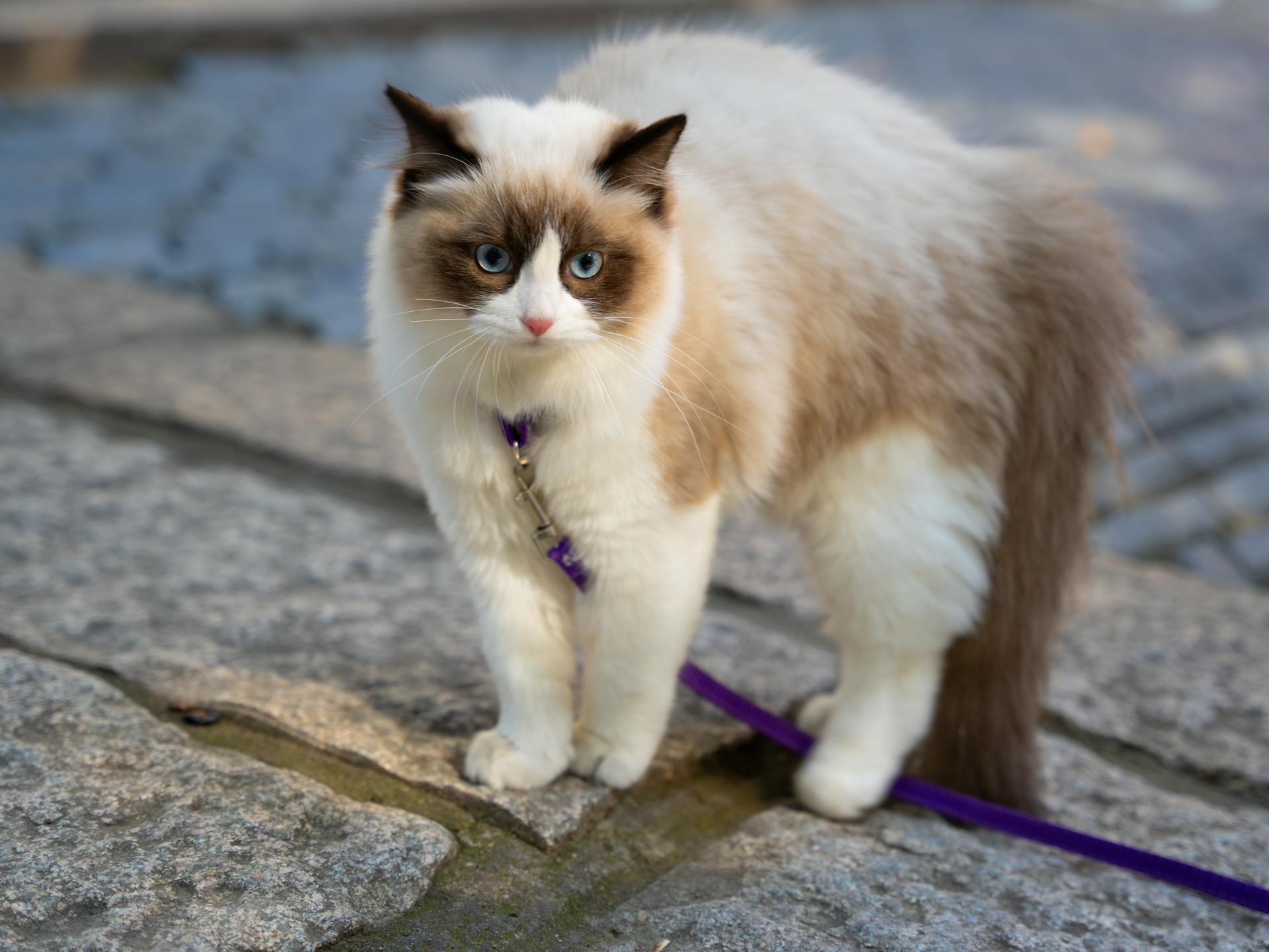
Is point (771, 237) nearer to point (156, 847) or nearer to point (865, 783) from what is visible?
point (865, 783)

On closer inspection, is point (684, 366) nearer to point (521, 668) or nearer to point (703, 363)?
point (703, 363)

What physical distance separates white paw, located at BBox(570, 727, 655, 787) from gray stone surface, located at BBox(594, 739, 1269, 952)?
19cm

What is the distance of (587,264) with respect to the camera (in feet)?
5.67

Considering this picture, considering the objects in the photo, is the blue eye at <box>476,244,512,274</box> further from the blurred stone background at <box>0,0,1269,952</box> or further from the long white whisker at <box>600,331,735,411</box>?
the blurred stone background at <box>0,0,1269,952</box>

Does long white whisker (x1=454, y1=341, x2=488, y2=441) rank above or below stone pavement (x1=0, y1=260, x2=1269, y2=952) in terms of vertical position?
above

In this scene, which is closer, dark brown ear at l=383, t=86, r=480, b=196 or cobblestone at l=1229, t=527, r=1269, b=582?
dark brown ear at l=383, t=86, r=480, b=196

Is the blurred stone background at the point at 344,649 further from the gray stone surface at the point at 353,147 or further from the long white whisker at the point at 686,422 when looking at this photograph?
the long white whisker at the point at 686,422

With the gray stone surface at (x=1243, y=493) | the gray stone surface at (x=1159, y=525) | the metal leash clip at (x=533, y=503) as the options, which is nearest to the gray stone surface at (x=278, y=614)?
the metal leash clip at (x=533, y=503)

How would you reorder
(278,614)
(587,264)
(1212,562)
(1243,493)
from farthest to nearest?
(1243,493) → (1212,562) → (278,614) → (587,264)

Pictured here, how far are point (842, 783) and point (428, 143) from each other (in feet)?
4.39

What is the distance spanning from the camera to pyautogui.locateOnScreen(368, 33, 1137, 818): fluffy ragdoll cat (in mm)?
1752

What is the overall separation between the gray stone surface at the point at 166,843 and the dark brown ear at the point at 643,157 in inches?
41.5

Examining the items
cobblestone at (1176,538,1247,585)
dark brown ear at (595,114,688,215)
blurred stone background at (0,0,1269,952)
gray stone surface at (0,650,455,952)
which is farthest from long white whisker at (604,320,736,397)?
cobblestone at (1176,538,1247,585)

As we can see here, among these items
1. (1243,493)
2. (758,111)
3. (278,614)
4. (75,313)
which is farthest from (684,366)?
(1243,493)
